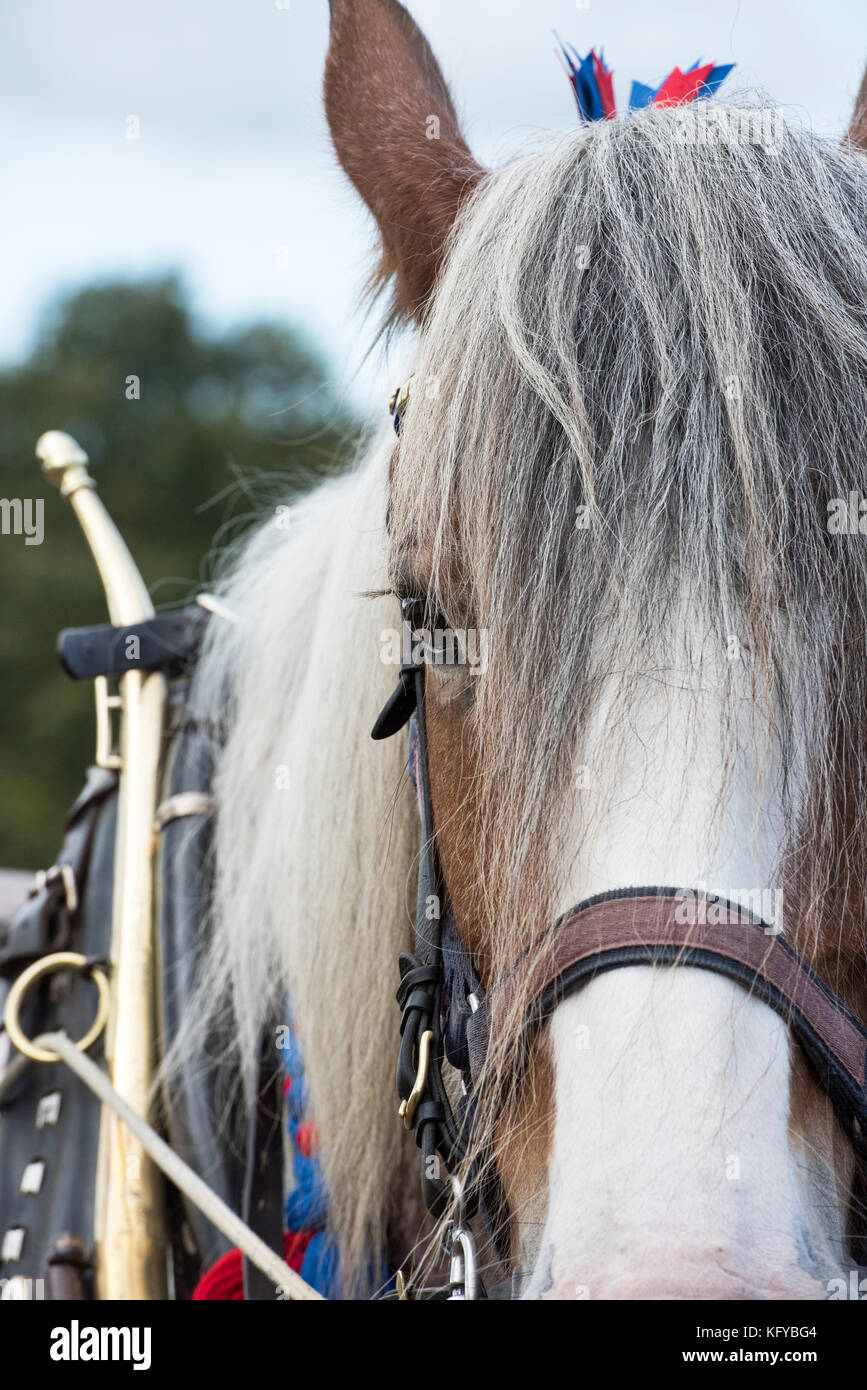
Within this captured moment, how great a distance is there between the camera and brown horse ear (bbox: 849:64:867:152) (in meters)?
1.33

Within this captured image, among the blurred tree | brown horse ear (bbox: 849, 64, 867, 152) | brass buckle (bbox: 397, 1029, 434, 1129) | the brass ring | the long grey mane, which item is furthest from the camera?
the blurred tree

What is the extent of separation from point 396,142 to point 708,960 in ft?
3.17

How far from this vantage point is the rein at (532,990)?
93 cm

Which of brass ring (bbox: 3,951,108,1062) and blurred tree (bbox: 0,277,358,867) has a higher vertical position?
blurred tree (bbox: 0,277,358,867)

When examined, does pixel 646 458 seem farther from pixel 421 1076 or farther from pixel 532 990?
pixel 421 1076

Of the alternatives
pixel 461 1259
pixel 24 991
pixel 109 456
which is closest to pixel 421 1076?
pixel 461 1259

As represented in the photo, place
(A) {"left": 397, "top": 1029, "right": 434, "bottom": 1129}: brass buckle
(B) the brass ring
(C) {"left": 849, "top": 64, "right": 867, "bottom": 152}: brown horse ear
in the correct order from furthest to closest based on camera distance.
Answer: (B) the brass ring < (C) {"left": 849, "top": 64, "right": 867, "bottom": 152}: brown horse ear < (A) {"left": 397, "top": 1029, "right": 434, "bottom": 1129}: brass buckle

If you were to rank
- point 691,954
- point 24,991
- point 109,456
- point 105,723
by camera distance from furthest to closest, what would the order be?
point 109,456 → point 105,723 → point 24,991 → point 691,954

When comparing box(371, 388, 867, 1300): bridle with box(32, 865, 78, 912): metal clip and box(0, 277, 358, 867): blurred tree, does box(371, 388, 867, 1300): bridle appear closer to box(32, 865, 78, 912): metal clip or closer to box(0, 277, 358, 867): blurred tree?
box(32, 865, 78, 912): metal clip

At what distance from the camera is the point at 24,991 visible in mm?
1899

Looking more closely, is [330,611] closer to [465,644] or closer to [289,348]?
[465,644]

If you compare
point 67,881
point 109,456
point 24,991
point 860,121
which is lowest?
point 24,991

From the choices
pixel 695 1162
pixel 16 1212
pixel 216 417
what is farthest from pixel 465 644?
pixel 216 417

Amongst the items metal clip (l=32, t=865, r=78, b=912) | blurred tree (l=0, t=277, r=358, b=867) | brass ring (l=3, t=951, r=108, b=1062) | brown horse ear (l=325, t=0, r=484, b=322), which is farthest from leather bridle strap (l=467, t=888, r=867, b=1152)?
blurred tree (l=0, t=277, r=358, b=867)
